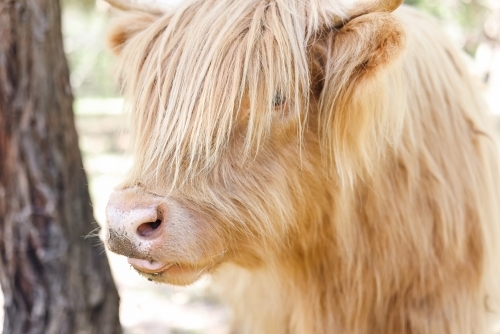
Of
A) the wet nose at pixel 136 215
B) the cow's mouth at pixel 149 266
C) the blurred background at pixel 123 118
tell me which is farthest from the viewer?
the blurred background at pixel 123 118

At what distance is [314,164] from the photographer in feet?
5.97

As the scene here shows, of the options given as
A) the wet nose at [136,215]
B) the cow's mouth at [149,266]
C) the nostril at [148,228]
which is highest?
the wet nose at [136,215]

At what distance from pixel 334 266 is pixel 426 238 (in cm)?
34

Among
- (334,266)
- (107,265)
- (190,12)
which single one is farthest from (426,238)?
(107,265)

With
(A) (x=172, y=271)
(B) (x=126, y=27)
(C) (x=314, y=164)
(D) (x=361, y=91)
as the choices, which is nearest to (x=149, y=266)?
(A) (x=172, y=271)

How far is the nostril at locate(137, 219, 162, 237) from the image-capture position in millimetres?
1528

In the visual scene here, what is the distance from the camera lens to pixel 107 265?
2.46 m

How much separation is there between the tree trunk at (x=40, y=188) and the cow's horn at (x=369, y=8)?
1.14 m

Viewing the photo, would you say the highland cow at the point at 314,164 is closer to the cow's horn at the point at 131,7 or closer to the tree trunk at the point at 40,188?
the cow's horn at the point at 131,7

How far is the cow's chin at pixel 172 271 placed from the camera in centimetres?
162

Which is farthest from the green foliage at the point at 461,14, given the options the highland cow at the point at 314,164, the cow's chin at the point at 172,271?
the cow's chin at the point at 172,271

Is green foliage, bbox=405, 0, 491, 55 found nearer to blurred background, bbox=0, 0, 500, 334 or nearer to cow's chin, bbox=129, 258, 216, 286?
blurred background, bbox=0, 0, 500, 334

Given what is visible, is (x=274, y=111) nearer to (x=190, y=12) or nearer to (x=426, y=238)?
(x=190, y=12)

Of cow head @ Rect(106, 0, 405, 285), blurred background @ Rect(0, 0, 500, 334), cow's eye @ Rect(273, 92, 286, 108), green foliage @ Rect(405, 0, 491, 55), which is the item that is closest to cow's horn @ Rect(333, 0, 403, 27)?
cow head @ Rect(106, 0, 405, 285)
